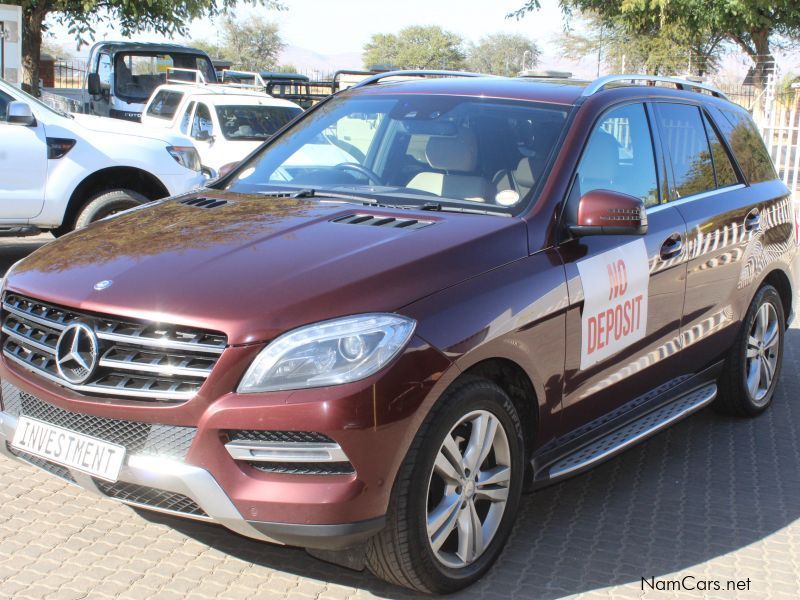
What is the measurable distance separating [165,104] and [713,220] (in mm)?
13527

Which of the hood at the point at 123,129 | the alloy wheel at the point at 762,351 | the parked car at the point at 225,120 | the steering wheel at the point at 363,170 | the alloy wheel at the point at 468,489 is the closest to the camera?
the alloy wheel at the point at 468,489

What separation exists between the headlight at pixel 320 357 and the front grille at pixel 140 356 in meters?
0.16

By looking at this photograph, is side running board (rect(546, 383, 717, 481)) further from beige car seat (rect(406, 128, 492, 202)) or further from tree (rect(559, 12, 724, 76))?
tree (rect(559, 12, 724, 76))

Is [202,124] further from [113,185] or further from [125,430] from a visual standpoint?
[125,430]

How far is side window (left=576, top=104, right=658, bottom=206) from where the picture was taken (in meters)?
4.45

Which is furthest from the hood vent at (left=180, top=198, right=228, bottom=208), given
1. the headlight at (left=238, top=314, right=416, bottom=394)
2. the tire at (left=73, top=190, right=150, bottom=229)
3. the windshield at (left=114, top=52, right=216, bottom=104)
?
the windshield at (left=114, top=52, right=216, bottom=104)

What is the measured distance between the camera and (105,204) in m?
9.22

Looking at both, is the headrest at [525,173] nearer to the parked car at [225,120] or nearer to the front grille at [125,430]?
the front grille at [125,430]

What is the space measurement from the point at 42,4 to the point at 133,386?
22.0 m

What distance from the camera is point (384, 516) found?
3.23 meters

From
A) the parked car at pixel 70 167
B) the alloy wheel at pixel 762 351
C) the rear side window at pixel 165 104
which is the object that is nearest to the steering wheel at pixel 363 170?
the alloy wheel at pixel 762 351

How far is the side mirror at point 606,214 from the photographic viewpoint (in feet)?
13.3

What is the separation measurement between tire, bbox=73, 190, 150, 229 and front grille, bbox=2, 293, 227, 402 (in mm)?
5699

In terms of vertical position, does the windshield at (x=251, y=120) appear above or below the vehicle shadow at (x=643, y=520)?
above
